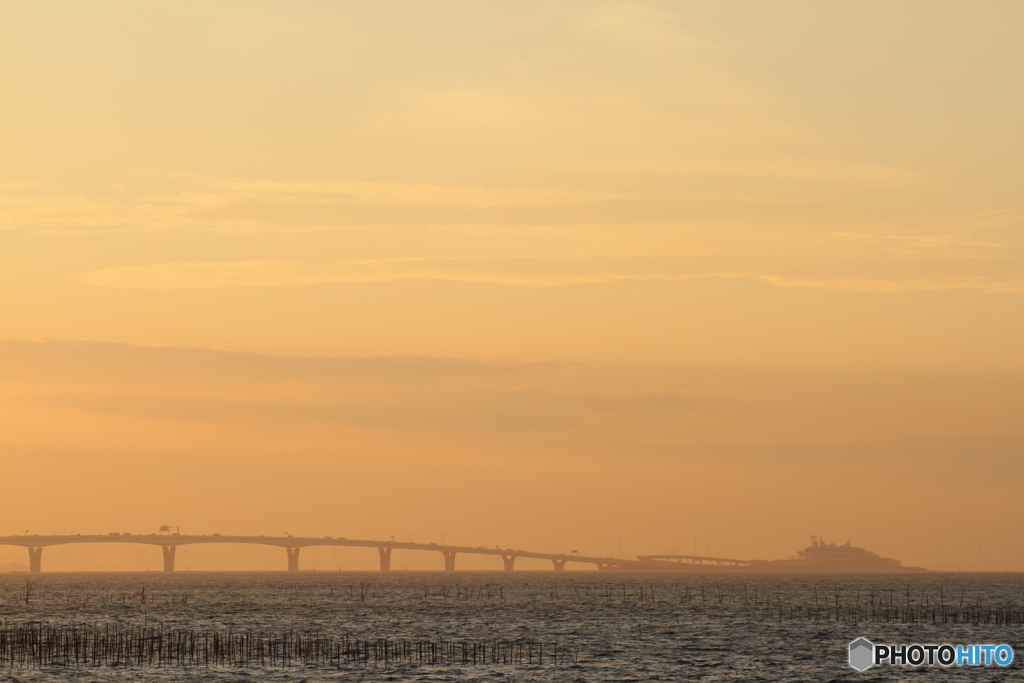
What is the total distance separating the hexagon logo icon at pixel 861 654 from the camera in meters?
84.7

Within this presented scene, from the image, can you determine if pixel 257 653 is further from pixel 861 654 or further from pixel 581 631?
pixel 861 654

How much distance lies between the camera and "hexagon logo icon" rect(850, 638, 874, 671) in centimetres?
8469

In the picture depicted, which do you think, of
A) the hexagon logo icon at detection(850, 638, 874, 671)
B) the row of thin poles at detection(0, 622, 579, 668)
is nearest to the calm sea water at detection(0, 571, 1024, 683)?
the hexagon logo icon at detection(850, 638, 874, 671)

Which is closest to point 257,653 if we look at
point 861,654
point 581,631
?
point 581,631

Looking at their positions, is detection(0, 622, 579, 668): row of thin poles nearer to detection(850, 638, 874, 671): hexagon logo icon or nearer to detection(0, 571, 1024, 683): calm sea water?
detection(0, 571, 1024, 683): calm sea water

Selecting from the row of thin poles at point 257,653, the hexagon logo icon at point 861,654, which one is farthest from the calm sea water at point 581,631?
the row of thin poles at point 257,653

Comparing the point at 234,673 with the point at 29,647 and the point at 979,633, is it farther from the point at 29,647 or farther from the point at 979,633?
the point at 979,633

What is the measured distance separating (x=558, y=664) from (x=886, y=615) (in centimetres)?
6257

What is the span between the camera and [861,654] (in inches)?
3570

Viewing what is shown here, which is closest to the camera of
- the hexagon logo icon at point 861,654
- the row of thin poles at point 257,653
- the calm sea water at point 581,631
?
the calm sea water at point 581,631

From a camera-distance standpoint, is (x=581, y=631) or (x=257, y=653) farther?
(x=581, y=631)

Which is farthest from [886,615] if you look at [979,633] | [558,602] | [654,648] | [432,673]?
[432,673]

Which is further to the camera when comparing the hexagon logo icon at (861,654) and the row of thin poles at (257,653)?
the hexagon logo icon at (861,654)

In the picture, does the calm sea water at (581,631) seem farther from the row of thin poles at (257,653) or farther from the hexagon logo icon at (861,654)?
the row of thin poles at (257,653)
